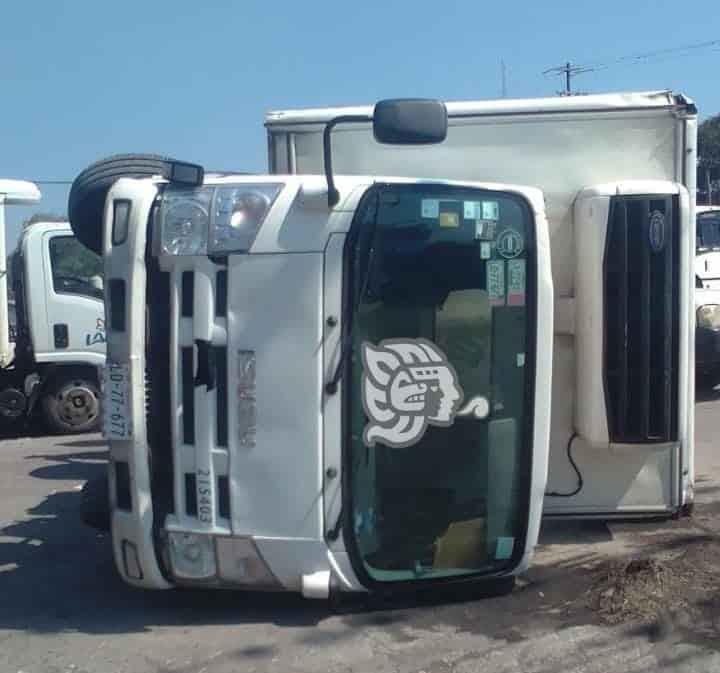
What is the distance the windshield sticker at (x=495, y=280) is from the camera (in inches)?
196

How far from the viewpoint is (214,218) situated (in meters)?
4.82

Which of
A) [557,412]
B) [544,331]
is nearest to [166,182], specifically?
[544,331]

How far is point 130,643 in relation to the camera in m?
4.98

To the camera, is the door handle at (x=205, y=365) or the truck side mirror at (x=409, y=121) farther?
the door handle at (x=205, y=365)

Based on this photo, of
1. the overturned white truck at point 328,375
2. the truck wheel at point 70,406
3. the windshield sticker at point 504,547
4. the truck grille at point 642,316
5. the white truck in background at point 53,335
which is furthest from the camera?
the truck wheel at point 70,406

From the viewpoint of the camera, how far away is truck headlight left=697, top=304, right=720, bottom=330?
1157 cm

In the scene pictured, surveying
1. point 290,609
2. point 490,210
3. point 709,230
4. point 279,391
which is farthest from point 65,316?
point 709,230

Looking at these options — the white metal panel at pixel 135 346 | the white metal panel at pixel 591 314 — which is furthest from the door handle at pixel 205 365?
the white metal panel at pixel 591 314

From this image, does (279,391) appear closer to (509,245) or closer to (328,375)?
(328,375)

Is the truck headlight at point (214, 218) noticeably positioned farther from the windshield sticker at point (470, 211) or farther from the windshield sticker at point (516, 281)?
the windshield sticker at point (516, 281)

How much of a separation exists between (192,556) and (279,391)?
2.81ft

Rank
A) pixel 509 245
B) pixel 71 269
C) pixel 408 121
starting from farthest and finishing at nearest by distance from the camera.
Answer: pixel 71 269 → pixel 509 245 → pixel 408 121

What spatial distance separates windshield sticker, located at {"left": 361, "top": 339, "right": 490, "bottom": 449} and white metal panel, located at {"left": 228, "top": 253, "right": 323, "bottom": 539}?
0.79 feet

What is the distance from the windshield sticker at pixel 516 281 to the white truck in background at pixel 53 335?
7.59 metres
